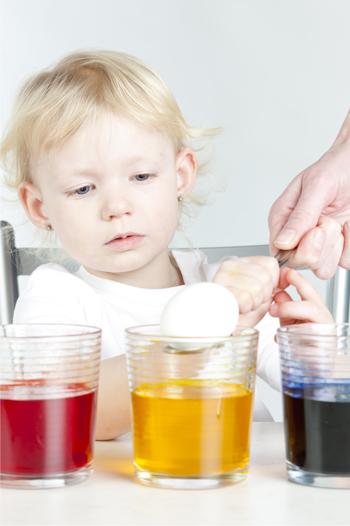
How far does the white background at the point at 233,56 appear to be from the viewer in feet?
9.99

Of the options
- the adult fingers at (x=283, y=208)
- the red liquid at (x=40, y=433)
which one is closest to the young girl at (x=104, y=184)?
the adult fingers at (x=283, y=208)

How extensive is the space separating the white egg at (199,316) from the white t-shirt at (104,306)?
0.56 m

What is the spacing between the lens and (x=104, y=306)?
140cm

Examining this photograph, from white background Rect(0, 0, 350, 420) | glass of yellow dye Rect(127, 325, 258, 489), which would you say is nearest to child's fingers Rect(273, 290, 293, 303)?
glass of yellow dye Rect(127, 325, 258, 489)

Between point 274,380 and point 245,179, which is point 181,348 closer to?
point 274,380

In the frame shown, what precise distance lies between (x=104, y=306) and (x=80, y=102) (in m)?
0.31

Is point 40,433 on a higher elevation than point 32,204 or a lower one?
lower

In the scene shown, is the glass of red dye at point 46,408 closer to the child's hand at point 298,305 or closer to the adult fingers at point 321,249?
the child's hand at point 298,305

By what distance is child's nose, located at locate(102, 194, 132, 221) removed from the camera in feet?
4.08

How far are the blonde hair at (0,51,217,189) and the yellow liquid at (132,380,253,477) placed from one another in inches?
26.6

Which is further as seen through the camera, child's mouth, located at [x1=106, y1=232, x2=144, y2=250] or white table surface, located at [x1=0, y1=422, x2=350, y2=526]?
child's mouth, located at [x1=106, y1=232, x2=144, y2=250]

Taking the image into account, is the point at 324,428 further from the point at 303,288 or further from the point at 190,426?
the point at 303,288

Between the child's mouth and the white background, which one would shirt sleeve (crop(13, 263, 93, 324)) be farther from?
the white background

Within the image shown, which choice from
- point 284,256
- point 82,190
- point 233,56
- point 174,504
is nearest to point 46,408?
point 174,504
